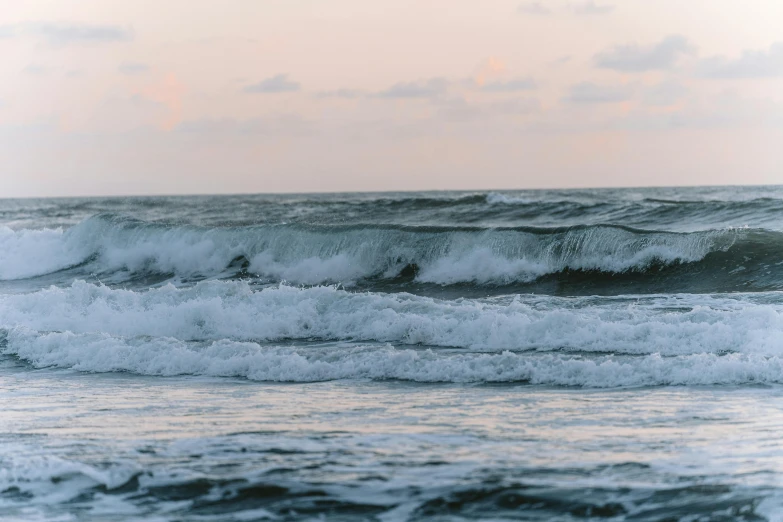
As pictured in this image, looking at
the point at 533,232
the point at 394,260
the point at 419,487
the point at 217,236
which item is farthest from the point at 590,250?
the point at 419,487

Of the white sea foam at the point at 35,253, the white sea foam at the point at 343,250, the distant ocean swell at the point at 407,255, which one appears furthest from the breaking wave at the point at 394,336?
the white sea foam at the point at 35,253

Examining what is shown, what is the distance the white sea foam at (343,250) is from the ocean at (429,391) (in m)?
0.08

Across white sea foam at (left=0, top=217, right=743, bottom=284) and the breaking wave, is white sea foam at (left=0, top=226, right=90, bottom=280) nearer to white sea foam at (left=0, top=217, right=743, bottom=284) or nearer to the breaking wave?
white sea foam at (left=0, top=217, right=743, bottom=284)

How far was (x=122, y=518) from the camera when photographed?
16.6 ft

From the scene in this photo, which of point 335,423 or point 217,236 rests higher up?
point 217,236

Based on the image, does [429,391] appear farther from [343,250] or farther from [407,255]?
[343,250]

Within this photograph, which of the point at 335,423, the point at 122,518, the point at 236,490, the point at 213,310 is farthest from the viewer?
the point at 213,310

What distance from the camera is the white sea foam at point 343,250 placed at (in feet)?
56.5

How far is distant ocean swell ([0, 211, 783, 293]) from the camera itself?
16.2 metres

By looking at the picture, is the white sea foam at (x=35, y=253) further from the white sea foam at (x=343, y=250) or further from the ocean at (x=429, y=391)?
the ocean at (x=429, y=391)

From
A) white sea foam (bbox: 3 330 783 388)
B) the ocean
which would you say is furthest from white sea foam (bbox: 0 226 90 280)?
white sea foam (bbox: 3 330 783 388)

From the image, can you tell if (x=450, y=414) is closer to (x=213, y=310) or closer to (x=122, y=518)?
(x=122, y=518)

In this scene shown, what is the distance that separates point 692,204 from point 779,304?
13.2m

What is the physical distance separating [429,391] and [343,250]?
11.7m
